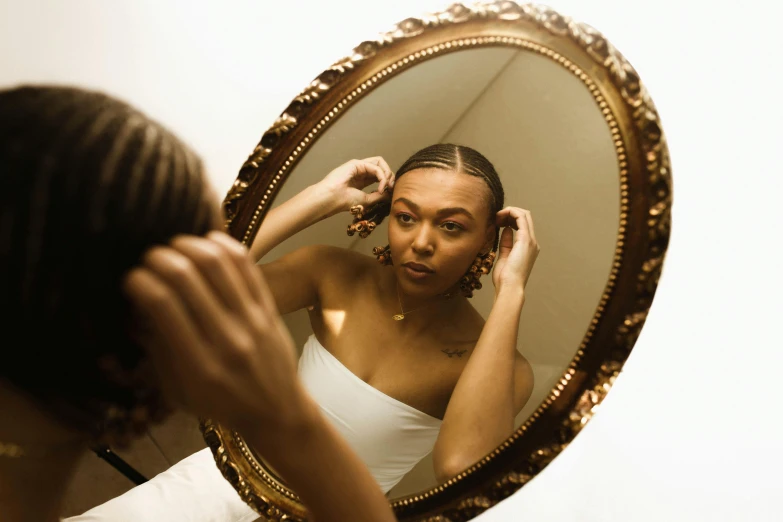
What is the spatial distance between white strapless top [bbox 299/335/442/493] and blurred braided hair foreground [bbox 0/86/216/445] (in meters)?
0.24

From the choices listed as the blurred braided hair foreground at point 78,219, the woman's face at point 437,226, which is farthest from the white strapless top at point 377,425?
the blurred braided hair foreground at point 78,219

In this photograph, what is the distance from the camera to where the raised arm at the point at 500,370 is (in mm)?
Result: 523

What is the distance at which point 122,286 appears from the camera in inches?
13.3

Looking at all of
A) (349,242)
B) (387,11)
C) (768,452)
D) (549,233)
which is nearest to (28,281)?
(349,242)

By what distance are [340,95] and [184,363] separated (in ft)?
1.12

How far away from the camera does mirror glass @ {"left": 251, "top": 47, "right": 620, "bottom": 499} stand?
51 cm

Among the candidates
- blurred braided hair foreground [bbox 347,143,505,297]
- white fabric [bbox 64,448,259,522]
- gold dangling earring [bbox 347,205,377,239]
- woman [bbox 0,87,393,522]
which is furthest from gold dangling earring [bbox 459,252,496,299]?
white fabric [bbox 64,448,259,522]

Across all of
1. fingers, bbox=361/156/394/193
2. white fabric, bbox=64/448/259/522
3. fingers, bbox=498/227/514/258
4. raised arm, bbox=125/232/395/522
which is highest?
fingers, bbox=498/227/514/258

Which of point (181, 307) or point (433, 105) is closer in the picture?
point (181, 307)

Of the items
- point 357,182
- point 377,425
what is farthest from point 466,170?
point 377,425

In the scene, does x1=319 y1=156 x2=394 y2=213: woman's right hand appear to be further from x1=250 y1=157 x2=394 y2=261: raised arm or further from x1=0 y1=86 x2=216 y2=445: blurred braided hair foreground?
x1=0 y1=86 x2=216 y2=445: blurred braided hair foreground

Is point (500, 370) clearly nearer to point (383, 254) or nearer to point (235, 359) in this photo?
point (383, 254)

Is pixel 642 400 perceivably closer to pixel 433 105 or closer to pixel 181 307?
pixel 433 105

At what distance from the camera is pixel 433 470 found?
550 mm
